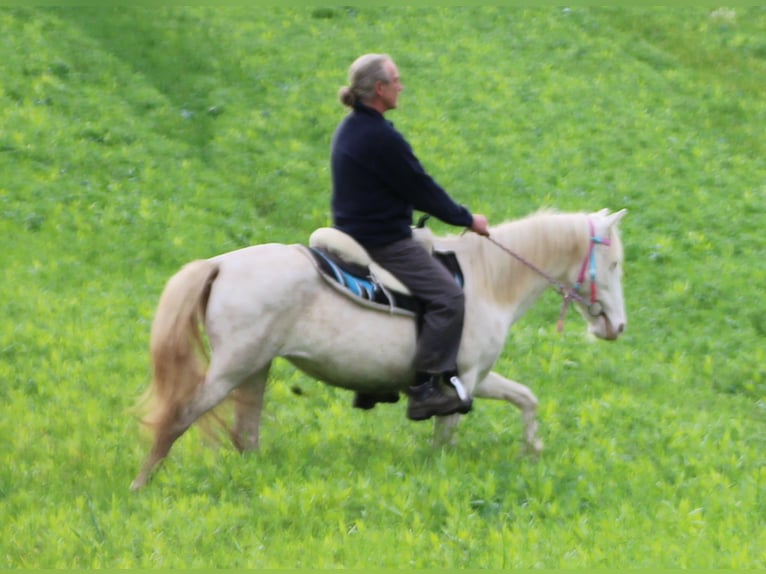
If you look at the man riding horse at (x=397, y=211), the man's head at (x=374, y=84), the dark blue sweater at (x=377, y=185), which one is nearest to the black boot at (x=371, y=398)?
the man riding horse at (x=397, y=211)

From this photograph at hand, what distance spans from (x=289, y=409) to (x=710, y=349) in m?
5.75

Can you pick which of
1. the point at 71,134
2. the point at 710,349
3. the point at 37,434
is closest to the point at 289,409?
the point at 37,434

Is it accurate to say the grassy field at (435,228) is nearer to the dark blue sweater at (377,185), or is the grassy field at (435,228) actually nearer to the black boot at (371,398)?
the black boot at (371,398)

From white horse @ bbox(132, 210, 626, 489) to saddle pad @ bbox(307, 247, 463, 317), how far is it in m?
0.07

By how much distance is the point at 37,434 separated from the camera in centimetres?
930

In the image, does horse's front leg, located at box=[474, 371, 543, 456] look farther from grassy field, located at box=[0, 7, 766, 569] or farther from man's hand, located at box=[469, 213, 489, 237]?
man's hand, located at box=[469, 213, 489, 237]

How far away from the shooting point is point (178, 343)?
25.3 ft

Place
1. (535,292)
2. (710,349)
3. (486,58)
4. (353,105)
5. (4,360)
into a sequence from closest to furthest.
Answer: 1. (353,105)
2. (535,292)
3. (4,360)
4. (710,349)
5. (486,58)

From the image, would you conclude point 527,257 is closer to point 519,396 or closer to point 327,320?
point 519,396

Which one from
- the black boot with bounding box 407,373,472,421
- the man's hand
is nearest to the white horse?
the black boot with bounding box 407,373,472,421

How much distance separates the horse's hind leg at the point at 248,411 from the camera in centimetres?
834

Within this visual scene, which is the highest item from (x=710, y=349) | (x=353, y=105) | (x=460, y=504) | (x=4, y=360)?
(x=353, y=105)

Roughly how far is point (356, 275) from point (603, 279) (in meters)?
2.03

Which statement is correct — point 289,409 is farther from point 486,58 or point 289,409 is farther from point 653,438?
point 486,58
